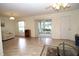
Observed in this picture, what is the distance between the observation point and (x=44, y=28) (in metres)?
8.03

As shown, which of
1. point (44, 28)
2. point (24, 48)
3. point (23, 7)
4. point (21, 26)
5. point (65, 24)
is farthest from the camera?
point (21, 26)

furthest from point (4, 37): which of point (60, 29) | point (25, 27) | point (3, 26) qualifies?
point (60, 29)

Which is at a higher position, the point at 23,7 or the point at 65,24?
the point at 23,7

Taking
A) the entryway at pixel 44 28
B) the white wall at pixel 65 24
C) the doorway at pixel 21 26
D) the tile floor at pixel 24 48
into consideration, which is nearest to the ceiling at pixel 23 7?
the white wall at pixel 65 24

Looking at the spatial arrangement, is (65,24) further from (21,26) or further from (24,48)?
(21,26)

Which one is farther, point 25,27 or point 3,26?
point 25,27

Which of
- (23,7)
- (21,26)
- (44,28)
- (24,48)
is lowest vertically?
(24,48)

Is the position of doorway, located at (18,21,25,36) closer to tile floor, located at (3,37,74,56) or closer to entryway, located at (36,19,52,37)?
entryway, located at (36,19,52,37)

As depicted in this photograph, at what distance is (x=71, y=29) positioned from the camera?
21.7 ft

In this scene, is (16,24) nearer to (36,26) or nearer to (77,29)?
(36,26)

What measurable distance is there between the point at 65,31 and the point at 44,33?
70.7 inches

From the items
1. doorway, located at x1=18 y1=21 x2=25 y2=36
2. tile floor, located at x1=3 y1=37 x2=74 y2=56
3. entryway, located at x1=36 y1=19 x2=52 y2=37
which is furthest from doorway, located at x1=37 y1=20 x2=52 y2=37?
tile floor, located at x1=3 y1=37 x2=74 y2=56

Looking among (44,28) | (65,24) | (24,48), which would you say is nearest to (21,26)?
(44,28)

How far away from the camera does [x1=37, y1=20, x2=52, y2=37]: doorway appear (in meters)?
7.90
